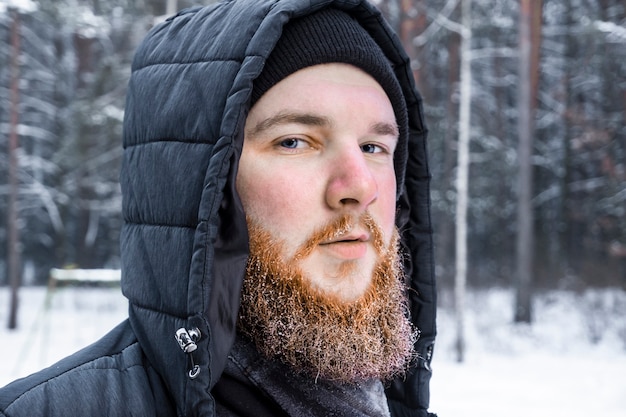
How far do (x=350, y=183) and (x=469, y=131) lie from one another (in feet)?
52.8

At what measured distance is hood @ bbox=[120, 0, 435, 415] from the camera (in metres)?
1.45

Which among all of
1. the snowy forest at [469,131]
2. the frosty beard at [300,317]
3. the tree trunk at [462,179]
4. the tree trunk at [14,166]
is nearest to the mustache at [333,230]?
the frosty beard at [300,317]

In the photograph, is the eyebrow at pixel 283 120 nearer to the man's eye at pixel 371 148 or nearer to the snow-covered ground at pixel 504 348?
the man's eye at pixel 371 148

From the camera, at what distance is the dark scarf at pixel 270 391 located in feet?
5.12

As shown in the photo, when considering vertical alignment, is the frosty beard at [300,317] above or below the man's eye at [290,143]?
below

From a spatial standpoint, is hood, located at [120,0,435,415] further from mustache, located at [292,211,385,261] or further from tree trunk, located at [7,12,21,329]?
tree trunk, located at [7,12,21,329]

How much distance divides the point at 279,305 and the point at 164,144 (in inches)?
20.0

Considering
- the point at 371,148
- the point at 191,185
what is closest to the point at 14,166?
the point at 371,148

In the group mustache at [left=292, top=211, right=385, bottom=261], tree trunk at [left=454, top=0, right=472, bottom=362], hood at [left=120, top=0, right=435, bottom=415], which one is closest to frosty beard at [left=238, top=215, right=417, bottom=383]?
mustache at [left=292, top=211, right=385, bottom=261]

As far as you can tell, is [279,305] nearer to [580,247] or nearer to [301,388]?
[301,388]

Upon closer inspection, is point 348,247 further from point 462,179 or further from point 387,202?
point 462,179

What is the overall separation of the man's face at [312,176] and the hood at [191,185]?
0.13m

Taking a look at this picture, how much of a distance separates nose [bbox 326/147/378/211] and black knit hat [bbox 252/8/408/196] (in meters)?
0.27

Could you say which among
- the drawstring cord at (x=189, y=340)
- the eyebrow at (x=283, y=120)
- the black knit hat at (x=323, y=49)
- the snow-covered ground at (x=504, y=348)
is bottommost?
the snow-covered ground at (x=504, y=348)
